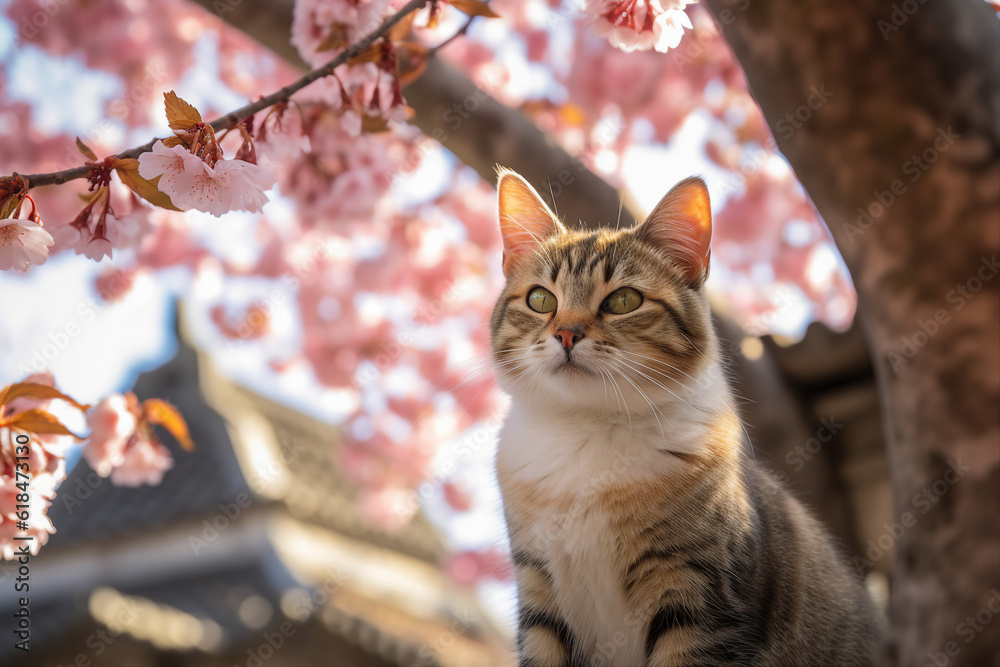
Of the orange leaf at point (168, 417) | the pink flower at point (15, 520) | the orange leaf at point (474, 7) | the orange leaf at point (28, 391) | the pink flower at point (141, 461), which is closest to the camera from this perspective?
the orange leaf at point (28, 391)

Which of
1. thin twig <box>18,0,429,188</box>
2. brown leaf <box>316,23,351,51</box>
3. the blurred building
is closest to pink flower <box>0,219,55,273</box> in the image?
thin twig <box>18,0,429,188</box>

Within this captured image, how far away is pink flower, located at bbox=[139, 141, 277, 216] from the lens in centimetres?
125

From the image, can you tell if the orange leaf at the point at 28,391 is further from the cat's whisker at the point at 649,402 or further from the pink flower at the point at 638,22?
the pink flower at the point at 638,22

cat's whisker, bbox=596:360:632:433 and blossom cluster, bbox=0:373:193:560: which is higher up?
cat's whisker, bbox=596:360:632:433

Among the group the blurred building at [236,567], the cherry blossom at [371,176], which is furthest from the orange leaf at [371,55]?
the blurred building at [236,567]

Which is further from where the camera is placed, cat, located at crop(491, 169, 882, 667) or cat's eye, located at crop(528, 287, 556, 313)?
cat's eye, located at crop(528, 287, 556, 313)

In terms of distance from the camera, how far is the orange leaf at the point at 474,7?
1671 millimetres

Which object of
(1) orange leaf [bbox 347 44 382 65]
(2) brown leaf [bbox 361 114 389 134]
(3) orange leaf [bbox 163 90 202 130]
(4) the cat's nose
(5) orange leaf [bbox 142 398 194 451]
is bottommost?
(5) orange leaf [bbox 142 398 194 451]

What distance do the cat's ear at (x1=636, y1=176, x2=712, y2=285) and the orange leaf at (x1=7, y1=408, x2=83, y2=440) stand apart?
5.07ft

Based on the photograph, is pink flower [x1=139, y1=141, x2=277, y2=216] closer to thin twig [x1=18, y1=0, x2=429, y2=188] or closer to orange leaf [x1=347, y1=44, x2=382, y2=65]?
thin twig [x1=18, y1=0, x2=429, y2=188]

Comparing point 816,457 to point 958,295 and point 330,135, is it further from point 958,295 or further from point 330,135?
point 330,135

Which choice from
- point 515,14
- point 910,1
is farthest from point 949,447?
point 515,14

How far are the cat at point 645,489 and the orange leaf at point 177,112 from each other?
950 millimetres

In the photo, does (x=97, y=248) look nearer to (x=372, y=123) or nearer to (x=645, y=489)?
(x=372, y=123)
